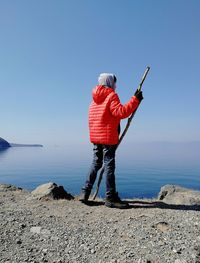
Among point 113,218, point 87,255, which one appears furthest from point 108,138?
point 87,255

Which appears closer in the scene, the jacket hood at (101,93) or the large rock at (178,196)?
the jacket hood at (101,93)

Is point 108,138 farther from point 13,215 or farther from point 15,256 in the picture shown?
point 15,256

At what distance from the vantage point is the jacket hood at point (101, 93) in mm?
8070

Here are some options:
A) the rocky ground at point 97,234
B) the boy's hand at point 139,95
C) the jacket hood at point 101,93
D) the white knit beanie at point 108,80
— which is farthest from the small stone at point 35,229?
the white knit beanie at point 108,80

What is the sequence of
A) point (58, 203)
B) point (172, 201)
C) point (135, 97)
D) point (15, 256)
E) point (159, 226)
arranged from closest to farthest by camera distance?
point (15, 256) → point (159, 226) → point (135, 97) → point (58, 203) → point (172, 201)

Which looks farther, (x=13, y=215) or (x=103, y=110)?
(x=103, y=110)

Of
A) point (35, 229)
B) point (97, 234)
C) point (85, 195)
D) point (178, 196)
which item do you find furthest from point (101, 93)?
point (178, 196)

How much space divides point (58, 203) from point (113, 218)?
2.18 metres

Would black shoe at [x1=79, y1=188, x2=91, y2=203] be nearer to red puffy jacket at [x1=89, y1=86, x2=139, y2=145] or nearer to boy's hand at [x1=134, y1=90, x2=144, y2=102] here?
red puffy jacket at [x1=89, y1=86, x2=139, y2=145]

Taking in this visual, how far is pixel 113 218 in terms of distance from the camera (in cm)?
672

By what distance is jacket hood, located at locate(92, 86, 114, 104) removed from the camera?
8070 mm

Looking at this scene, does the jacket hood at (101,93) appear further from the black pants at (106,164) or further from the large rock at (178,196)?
the large rock at (178,196)

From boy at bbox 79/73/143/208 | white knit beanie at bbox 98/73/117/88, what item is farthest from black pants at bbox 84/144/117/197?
white knit beanie at bbox 98/73/117/88

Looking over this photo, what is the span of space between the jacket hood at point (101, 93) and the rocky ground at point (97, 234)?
115 inches
